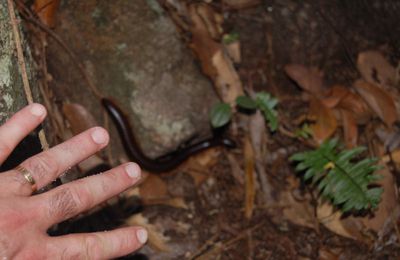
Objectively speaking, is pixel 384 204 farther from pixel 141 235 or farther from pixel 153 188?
pixel 141 235

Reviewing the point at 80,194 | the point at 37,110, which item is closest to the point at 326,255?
the point at 80,194

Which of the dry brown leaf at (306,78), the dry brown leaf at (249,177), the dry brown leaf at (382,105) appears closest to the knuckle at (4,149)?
the dry brown leaf at (249,177)

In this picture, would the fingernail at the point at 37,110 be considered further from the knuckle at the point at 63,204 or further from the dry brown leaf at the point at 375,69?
the dry brown leaf at the point at 375,69

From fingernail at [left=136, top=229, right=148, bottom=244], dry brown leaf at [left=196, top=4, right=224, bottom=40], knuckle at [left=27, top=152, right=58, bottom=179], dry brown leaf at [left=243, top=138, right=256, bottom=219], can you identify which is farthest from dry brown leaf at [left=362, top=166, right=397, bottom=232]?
knuckle at [left=27, top=152, right=58, bottom=179]

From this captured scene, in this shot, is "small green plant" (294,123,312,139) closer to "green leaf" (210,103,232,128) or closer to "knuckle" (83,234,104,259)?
"green leaf" (210,103,232,128)

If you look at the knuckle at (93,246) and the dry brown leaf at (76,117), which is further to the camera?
the dry brown leaf at (76,117)

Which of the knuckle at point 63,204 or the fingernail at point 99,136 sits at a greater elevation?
the fingernail at point 99,136
